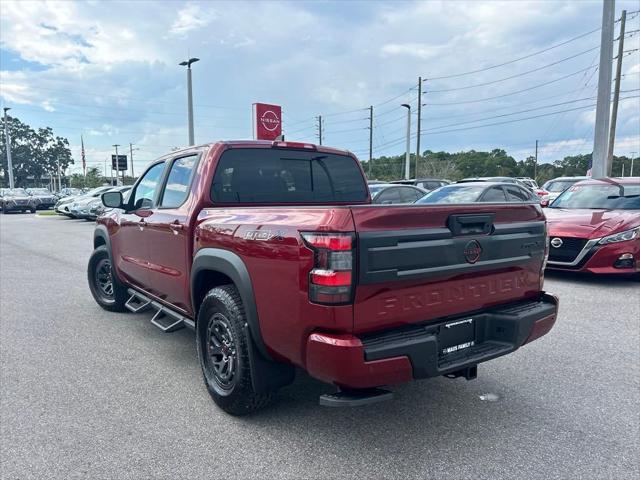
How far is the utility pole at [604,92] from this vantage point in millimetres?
14211

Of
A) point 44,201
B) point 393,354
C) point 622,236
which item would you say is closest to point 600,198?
point 622,236

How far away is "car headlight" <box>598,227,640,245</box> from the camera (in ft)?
22.2

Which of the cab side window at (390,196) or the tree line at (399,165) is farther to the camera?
the tree line at (399,165)

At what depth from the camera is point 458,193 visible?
10492 mm

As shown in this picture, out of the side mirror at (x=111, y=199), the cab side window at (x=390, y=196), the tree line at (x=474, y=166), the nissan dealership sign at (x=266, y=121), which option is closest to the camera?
the side mirror at (x=111, y=199)

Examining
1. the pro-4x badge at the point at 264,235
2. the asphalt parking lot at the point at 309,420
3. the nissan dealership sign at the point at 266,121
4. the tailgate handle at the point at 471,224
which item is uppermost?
the nissan dealership sign at the point at 266,121

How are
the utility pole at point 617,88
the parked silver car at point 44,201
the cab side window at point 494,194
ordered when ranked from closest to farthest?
the cab side window at point 494,194 → the utility pole at point 617,88 → the parked silver car at point 44,201

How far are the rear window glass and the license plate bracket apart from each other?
179 centimetres

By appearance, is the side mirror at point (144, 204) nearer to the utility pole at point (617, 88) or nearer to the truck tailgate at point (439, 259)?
the truck tailgate at point (439, 259)

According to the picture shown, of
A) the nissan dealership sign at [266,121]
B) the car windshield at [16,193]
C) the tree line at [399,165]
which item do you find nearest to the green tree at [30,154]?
the tree line at [399,165]

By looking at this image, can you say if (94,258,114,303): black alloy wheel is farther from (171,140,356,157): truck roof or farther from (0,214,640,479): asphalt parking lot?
(171,140,356,157): truck roof

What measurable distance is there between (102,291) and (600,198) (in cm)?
813

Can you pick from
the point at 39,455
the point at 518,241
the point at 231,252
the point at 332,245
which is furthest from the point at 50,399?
the point at 518,241

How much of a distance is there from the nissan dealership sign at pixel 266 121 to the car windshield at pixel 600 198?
35.4 ft
